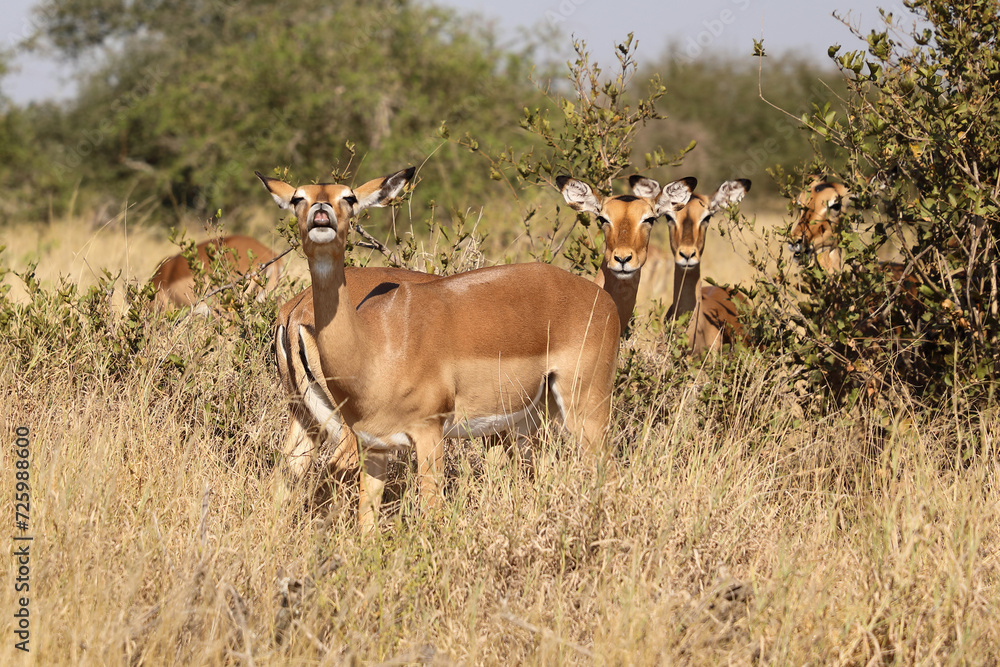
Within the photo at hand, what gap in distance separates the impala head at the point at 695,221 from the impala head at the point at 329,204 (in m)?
2.87

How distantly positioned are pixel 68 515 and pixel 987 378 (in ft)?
12.1

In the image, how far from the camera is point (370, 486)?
3.85 metres

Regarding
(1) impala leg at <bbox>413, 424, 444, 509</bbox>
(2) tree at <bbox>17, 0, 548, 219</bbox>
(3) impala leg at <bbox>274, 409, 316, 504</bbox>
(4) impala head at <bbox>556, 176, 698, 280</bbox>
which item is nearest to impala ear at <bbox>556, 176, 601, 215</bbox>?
(4) impala head at <bbox>556, 176, 698, 280</bbox>

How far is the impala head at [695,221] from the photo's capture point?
5.86m

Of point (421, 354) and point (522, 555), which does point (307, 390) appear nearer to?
point (421, 354)

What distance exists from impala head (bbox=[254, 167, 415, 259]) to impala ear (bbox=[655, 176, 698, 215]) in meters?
2.28

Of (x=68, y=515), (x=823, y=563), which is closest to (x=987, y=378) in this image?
(x=823, y=563)

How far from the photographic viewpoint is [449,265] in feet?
17.6

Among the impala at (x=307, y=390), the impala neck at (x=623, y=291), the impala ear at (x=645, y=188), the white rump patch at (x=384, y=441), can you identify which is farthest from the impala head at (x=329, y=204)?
the impala ear at (x=645, y=188)

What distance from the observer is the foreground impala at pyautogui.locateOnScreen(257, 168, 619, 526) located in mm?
3371

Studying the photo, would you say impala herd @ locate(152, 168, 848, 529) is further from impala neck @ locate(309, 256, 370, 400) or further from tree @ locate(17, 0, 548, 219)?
tree @ locate(17, 0, 548, 219)

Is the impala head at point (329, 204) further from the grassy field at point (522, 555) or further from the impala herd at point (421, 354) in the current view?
the grassy field at point (522, 555)

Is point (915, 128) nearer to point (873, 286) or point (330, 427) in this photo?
point (873, 286)

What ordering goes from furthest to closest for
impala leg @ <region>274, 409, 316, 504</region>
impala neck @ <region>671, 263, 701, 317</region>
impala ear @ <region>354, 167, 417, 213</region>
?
1. impala neck @ <region>671, 263, 701, 317</region>
2. impala leg @ <region>274, 409, 316, 504</region>
3. impala ear @ <region>354, 167, 417, 213</region>
